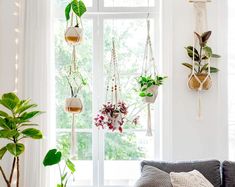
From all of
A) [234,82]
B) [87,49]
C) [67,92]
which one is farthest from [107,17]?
[234,82]

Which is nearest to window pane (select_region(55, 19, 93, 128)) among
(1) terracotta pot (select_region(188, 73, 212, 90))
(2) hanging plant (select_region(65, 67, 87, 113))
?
(2) hanging plant (select_region(65, 67, 87, 113))

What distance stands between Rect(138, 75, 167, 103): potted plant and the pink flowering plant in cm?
23

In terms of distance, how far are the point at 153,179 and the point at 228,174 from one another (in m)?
0.69

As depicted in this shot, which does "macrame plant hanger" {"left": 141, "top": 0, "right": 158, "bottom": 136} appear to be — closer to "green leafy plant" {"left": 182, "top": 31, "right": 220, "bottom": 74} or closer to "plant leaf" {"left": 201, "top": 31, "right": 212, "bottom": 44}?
"green leafy plant" {"left": 182, "top": 31, "right": 220, "bottom": 74}

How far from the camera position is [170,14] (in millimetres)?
3336

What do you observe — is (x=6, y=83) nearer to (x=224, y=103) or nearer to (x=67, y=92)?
(x=67, y=92)

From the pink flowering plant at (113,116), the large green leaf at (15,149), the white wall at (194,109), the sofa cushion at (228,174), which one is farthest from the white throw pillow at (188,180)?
the large green leaf at (15,149)

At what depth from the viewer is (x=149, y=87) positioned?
3.13m

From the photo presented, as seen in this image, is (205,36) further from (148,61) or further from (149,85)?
(149,85)

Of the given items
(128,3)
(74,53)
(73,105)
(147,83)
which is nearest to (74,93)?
(73,105)

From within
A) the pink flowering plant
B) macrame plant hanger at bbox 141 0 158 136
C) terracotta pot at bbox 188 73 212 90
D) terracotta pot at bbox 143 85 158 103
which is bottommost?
the pink flowering plant

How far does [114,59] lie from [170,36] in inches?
23.7

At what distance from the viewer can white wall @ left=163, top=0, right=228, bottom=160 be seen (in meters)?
3.30

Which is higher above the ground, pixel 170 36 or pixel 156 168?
pixel 170 36
